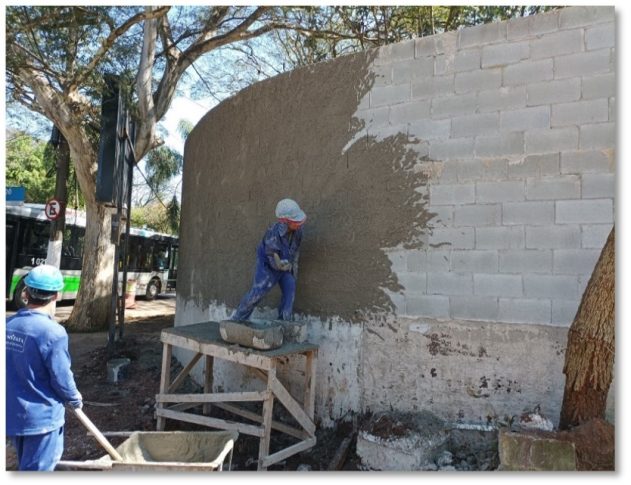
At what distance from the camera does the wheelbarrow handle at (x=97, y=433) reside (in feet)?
9.97

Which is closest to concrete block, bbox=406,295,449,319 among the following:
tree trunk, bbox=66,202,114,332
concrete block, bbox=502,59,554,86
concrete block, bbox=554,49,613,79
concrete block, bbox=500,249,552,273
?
concrete block, bbox=500,249,552,273

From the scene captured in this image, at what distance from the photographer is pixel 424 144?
13.7 feet

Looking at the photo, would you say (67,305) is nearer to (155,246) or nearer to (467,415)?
(155,246)

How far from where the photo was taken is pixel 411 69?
14.1ft

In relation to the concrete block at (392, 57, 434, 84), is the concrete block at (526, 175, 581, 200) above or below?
below

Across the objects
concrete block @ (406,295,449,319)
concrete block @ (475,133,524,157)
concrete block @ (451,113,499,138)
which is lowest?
concrete block @ (406,295,449,319)

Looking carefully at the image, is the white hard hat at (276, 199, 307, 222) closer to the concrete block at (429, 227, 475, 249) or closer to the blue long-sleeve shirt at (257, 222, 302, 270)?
the blue long-sleeve shirt at (257, 222, 302, 270)

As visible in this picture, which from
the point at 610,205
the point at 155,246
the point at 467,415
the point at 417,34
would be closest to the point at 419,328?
the point at 467,415

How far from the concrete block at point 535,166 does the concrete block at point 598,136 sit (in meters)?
0.21

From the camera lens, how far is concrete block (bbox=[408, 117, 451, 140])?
4.11 metres

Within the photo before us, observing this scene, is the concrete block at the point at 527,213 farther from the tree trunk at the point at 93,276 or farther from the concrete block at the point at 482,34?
the tree trunk at the point at 93,276

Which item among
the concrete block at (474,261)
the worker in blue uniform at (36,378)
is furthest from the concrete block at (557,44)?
the worker in blue uniform at (36,378)

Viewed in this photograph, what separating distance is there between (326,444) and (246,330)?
1.27 meters

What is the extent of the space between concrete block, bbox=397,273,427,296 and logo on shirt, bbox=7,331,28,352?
276cm
